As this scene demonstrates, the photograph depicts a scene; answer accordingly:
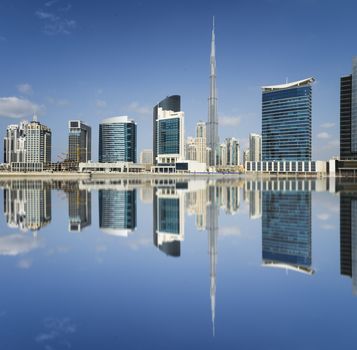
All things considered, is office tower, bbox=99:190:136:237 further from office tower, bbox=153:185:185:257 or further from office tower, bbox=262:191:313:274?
office tower, bbox=262:191:313:274

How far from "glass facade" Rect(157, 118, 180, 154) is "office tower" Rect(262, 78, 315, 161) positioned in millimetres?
43759

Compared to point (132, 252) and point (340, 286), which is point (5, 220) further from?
point (340, 286)

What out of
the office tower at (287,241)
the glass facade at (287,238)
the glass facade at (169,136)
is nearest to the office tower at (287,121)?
the glass facade at (169,136)

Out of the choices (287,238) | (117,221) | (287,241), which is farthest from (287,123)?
(287,241)

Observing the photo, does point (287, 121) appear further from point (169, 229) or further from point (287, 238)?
point (287, 238)

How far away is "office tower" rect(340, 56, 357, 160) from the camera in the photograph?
142 m

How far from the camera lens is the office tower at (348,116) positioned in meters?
142

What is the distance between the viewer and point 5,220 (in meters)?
16.6

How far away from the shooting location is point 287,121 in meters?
165

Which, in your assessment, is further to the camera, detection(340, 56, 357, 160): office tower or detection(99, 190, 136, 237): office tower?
detection(340, 56, 357, 160): office tower

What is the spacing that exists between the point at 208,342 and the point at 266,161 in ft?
559

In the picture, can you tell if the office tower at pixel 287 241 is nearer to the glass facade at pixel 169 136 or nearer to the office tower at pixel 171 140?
the office tower at pixel 171 140

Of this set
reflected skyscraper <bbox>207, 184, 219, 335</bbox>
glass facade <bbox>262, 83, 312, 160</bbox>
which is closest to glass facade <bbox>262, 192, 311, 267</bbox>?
reflected skyscraper <bbox>207, 184, 219, 335</bbox>

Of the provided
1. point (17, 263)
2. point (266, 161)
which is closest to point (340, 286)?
point (17, 263)
